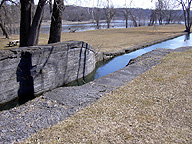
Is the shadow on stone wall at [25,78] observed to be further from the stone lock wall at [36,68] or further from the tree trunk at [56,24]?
the tree trunk at [56,24]

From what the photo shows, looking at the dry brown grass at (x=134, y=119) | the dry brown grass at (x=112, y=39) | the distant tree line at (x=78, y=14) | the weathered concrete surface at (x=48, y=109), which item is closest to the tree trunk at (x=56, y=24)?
the distant tree line at (x=78, y=14)

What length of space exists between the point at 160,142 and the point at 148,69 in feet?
16.2

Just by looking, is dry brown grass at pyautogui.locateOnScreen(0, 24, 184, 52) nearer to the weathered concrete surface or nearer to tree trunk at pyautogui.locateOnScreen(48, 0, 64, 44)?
tree trunk at pyautogui.locateOnScreen(48, 0, 64, 44)

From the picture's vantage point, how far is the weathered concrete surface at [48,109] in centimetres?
362

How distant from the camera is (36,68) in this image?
6.76 meters

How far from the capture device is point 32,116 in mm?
4113

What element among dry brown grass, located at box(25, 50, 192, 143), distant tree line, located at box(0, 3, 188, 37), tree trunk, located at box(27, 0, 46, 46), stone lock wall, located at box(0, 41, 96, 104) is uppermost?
distant tree line, located at box(0, 3, 188, 37)

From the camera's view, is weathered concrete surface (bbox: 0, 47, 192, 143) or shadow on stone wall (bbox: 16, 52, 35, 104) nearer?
weathered concrete surface (bbox: 0, 47, 192, 143)

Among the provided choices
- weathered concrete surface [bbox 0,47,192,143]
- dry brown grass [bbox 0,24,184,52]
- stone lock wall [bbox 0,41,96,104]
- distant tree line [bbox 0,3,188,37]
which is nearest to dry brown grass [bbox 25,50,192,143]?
weathered concrete surface [bbox 0,47,192,143]

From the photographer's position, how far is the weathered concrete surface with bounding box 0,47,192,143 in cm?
362

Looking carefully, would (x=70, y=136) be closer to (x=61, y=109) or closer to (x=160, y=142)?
(x=61, y=109)

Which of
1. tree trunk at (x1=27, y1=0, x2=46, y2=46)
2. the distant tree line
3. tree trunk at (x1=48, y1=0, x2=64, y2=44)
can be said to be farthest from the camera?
the distant tree line

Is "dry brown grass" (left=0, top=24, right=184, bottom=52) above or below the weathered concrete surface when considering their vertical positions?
above

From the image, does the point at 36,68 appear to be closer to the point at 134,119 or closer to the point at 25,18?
the point at 25,18
